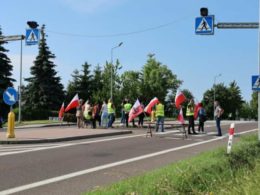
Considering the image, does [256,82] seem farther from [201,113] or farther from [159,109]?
[159,109]

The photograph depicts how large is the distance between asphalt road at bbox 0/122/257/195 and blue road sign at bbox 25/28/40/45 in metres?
7.80

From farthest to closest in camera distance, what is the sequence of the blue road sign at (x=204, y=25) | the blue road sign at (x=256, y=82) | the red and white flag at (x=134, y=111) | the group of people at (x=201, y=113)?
1. the red and white flag at (x=134, y=111)
2. the group of people at (x=201, y=113)
3. the blue road sign at (x=204, y=25)
4. the blue road sign at (x=256, y=82)

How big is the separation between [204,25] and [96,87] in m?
63.2

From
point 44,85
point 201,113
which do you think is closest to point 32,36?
point 201,113

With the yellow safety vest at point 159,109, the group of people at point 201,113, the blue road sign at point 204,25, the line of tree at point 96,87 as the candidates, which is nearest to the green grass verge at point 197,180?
the blue road sign at point 204,25

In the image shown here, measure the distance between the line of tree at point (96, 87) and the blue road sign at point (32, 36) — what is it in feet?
47.3

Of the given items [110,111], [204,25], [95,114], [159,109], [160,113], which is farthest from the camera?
A: [95,114]

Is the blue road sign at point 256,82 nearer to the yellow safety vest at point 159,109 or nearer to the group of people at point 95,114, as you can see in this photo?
the yellow safety vest at point 159,109

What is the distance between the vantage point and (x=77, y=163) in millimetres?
13328

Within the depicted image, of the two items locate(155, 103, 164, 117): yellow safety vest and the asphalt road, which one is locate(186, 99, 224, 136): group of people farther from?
the asphalt road

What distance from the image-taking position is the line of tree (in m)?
61.6

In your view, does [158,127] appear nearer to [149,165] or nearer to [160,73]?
[149,165]

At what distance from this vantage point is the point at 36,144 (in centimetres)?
1905

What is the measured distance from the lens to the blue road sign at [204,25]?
22844mm
